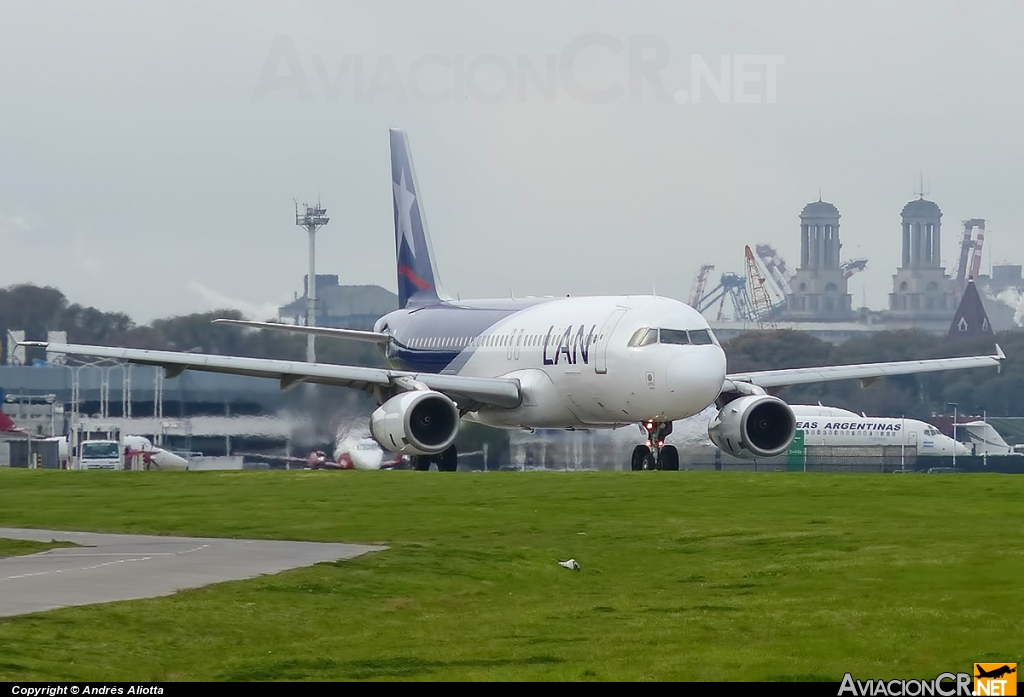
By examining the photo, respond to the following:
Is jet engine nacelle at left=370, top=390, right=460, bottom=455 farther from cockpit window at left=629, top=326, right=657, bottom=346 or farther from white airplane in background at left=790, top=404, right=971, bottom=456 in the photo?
white airplane in background at left=790, top=404, right=971, bottom=456

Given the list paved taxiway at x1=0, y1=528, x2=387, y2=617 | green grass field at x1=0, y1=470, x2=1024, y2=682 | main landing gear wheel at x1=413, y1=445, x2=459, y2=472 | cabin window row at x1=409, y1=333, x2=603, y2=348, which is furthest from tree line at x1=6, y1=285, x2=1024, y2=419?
paved taxiway at x1=0, y1=528, x2=387, y2=617

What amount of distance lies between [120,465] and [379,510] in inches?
1342

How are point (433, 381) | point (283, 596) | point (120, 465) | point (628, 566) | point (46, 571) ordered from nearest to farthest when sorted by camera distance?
point (283, 596) < point (46, 571) < point (628, 566) < point (433, 381) < point (120, 465)

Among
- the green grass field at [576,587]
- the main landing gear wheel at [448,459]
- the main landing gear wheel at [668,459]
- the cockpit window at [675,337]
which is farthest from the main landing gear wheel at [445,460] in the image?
the green grass field at [576,587]

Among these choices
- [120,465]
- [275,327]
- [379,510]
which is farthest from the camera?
[120,465]

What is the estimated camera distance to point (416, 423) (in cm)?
4069

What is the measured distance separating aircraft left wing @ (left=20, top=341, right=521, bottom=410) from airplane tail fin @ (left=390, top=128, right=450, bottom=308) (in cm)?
994

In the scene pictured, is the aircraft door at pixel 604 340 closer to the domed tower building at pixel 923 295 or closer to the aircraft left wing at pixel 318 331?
the aircraft left wing at pixel 318 331

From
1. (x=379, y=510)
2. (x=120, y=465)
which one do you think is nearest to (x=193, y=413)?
(x=120, y=465)

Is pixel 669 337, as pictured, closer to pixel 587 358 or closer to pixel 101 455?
pixel 587 358

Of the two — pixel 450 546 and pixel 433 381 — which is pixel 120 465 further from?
pixel 450 546

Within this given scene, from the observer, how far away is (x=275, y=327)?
4622cm

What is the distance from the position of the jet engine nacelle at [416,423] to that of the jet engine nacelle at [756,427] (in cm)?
574

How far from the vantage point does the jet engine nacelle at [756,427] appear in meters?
40.7
